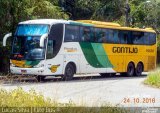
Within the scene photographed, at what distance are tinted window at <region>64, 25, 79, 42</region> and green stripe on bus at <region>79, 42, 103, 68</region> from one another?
0.67 meters

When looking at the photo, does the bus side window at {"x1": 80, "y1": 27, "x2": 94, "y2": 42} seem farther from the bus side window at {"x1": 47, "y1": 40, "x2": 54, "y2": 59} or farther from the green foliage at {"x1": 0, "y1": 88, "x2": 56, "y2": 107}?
the green foliage at {"x1": 0, "y1": 88, "x2": 56, "y2": 107}

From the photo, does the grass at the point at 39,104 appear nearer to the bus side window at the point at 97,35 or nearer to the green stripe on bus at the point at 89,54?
the green stripe on bus at the point at 89,54

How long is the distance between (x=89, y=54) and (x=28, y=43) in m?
4.59

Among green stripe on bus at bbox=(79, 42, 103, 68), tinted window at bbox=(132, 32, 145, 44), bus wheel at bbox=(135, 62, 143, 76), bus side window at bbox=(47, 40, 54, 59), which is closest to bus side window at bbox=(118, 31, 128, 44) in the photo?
tinted window at bbox=(132, 32, 145, 44)

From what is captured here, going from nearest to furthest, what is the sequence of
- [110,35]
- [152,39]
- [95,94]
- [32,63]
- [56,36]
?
[95,94], [32,63], [56,36], [110,35], [152,39]

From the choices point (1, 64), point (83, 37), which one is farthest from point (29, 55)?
point (1, 64)

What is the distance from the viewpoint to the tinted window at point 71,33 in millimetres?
24864

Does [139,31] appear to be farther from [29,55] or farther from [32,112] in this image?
[32,112]

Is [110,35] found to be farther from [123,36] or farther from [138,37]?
[138,37]

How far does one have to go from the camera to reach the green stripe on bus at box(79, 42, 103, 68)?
1042 inches

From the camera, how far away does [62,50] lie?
24.6 m

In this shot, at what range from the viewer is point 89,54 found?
27.0m

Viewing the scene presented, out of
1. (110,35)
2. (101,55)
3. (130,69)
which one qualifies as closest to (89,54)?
Answer: (101,55)

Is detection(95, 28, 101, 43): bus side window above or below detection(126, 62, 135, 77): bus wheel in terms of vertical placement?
above
